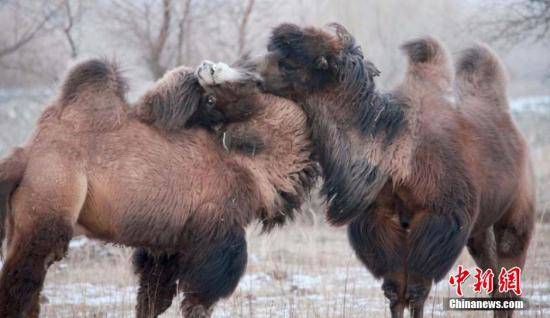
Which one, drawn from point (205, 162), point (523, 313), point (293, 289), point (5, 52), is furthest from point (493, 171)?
point (5, 52)

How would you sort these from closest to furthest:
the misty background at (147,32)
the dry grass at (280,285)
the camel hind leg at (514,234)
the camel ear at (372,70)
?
1. the camel ear at (372,70)
2. the camel hind leg at (514,234)
3. the dry grass at (280,285)
4. the misty background at (147,32)

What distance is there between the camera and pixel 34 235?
5883mm

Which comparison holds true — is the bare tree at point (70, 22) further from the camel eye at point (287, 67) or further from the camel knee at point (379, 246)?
the camel knee at point (379, 246)

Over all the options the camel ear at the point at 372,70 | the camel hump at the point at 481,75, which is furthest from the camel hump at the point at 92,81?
the camel hump at the point at 481,75

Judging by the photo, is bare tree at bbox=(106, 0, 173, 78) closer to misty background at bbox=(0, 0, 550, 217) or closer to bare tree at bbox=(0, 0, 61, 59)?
misty background at bbox=(0, 0, 550, 217)

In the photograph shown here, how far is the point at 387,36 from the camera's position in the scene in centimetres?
2023

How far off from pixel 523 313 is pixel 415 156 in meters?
2.26

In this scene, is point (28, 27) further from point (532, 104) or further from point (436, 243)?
point (532, 104)

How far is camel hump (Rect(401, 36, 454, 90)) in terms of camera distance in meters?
7.35

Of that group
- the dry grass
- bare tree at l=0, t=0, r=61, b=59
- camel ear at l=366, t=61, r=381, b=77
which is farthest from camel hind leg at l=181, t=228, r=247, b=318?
bare tree at l=0, t=0, r=61, b=59

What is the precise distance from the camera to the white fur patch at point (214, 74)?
641 cm

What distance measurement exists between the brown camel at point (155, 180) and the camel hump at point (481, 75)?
1930 millimetres

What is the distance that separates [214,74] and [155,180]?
0.89m

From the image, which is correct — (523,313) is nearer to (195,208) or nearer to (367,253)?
(367,253)
